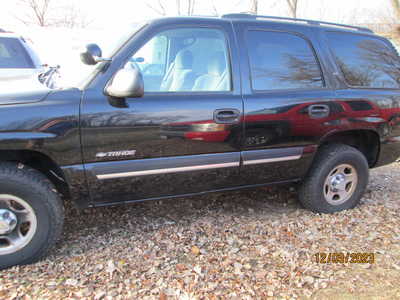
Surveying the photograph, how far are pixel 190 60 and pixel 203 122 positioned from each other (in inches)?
23.4

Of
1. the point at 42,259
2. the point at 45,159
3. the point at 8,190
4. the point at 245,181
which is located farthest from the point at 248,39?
the point at 42,259

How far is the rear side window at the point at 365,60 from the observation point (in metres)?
3.34

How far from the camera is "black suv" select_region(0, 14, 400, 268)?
94.6 inches

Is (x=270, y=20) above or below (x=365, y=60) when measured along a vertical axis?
above

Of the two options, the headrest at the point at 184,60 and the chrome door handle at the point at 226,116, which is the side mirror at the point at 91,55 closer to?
the headrest at the point at 184,60

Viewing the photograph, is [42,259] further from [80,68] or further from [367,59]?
[367,59]

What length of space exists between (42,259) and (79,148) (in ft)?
2.97

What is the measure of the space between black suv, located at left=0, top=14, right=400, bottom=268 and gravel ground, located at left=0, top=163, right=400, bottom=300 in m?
0.28

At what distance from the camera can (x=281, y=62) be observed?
10.1 feet

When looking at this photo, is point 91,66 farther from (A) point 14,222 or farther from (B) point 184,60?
(A) point 14,222

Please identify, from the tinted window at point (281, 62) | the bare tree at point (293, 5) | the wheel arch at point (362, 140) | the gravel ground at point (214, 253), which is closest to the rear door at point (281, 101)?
the tinted window at point (281, 62)

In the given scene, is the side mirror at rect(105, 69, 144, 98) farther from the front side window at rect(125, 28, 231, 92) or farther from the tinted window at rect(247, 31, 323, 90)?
the tinted window at rect(247, 31, 323, 90)

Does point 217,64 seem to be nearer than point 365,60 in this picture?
Yes

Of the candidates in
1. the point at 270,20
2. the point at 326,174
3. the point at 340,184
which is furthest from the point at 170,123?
the point at 340,184
